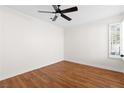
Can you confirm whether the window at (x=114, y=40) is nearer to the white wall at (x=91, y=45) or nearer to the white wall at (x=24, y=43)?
the white wall at (x=91, y=45)

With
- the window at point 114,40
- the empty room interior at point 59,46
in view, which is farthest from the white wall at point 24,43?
the window at point 114,40

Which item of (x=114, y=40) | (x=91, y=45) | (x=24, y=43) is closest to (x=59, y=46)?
(x=91, y=45)

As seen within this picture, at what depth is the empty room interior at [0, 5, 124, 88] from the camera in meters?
2.90

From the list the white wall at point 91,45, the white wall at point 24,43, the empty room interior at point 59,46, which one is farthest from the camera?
the white wall at point 91,45

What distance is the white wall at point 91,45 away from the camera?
13.2ft

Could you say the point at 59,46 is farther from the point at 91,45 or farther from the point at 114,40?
the point at 114,40

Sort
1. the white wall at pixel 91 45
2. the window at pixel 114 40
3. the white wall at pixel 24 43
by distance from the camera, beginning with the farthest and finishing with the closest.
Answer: the white wall at pixel 91 45 < the window at pixel 114 40 < the white wall at pixel 24 43

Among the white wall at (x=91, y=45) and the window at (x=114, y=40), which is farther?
the white wall at (x=91, y=45)

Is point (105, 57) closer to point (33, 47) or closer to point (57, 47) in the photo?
point (57, 47)

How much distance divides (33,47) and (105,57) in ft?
10.6

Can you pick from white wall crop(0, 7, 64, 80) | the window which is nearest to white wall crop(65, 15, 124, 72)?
the window

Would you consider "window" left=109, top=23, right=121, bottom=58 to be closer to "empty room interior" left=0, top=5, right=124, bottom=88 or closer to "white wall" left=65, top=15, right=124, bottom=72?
"empty room interior" left=0, top=5, right=124, bottom=88

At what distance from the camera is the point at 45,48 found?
4.64 m

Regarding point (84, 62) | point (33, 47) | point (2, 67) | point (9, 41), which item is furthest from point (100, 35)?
point (2, 67)
